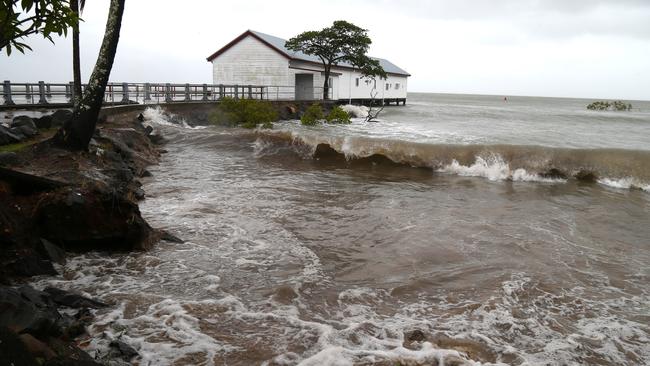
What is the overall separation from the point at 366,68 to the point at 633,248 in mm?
33855

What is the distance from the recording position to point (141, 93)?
26.3m

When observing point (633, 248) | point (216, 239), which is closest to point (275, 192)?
point (216, 239)

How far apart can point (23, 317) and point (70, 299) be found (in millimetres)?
1351

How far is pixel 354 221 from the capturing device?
9.15 metres

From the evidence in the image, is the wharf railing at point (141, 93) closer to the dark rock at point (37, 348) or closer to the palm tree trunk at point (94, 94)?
the palm tree trunk at point (94, 94)

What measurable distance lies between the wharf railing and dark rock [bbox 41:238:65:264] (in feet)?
47.4

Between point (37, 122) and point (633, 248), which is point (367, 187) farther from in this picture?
point (37, 122)

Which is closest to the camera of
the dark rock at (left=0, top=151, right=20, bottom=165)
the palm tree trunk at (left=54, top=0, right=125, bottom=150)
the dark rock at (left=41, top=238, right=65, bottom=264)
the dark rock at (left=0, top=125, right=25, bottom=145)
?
the dark rock at (left=41, top=238, right=65, bottom=264)

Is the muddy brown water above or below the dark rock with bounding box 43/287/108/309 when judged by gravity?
below

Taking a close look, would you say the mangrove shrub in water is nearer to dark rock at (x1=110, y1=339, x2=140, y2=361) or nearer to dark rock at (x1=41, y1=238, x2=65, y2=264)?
dark rock at (x1=41, y1=238, x2=65, y2=264)

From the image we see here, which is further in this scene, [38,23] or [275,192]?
[275,192]

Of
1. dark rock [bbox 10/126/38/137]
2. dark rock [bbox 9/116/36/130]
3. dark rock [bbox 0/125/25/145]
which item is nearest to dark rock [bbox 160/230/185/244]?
dark rock [bbox 0/125/25/145]

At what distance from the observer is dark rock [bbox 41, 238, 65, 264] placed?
19.3ft

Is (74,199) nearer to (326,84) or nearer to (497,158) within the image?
(497,158)
